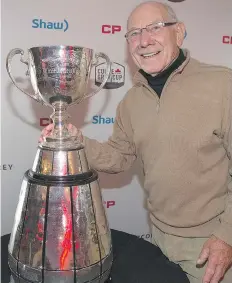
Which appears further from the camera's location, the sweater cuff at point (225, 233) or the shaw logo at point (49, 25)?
the shaw logo at point (49, 25)

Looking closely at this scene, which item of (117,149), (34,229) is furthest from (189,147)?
(34,229)

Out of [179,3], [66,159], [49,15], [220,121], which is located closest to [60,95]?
[66,159]

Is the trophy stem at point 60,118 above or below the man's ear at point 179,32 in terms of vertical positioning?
below

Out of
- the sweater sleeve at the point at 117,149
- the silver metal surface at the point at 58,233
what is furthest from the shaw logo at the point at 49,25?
the silver metal surface at the point at 58,233

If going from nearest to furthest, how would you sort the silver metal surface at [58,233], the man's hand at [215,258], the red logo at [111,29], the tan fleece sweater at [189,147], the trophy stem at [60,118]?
the silver metal surface at [58,233] → the trophy stem at [60,118] → the man's hand at [215,258] → the tan fleece sweater at [189,147] → the red logo at [111,29]

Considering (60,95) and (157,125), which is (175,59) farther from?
(60,95)

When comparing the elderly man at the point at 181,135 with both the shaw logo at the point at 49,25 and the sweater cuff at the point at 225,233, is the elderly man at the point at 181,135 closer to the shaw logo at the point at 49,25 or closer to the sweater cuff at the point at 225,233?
the sweater cuff at the point at 225,233

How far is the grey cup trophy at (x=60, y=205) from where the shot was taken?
779mm

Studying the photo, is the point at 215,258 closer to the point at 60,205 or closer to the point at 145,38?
the point at 60,205

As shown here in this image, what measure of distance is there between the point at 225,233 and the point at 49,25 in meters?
1.09

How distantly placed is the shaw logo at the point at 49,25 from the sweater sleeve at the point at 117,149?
1.73ft

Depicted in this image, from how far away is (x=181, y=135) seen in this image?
1.12 metres

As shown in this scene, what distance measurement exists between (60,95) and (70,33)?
2.80 feet

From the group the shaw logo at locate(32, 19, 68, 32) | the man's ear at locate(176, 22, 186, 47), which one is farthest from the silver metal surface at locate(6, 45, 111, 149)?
the shaw logo at locate(32, 19, 68, 32)
